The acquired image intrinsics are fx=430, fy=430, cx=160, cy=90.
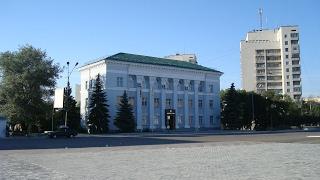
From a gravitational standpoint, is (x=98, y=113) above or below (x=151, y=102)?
below

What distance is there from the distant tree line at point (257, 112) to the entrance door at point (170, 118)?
34.2ft

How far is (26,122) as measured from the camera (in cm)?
6119

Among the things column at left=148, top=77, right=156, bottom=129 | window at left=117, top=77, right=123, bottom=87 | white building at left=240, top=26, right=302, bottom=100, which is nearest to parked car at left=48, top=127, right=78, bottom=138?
window at left=117, top=77, right=123, bottom=87

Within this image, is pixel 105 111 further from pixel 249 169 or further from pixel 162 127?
pixel 249 169

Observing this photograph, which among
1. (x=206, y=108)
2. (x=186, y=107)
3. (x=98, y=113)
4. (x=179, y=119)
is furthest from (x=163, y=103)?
(x=98, y=113)

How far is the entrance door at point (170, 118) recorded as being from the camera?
7694cm

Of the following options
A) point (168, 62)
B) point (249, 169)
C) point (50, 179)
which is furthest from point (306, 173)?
point (168, 62)

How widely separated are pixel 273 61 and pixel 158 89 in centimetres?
6474

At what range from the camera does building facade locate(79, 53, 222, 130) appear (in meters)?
70.8

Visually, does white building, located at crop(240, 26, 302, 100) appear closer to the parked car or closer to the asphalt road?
the parked car

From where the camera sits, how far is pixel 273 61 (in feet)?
428

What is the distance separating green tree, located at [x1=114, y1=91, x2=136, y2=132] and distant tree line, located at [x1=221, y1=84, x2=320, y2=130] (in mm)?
21474

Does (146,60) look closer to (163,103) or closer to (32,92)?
(163,103)

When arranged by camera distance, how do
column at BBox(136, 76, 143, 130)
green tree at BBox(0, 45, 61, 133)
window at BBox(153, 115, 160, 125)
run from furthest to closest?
Answer: 1. window at BBox(153, 115, 160, 125)
2. column at BBox(136, 76, 143, 130)
3. green tree at BBox(0, 45, 61, 133)
